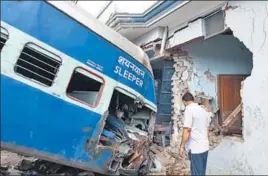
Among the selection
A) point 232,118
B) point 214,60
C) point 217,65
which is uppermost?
point 214,60

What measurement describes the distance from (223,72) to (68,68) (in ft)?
14.1

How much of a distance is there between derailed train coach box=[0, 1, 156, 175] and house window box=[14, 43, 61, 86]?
11mm

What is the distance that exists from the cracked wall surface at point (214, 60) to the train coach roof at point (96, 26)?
2.71 m

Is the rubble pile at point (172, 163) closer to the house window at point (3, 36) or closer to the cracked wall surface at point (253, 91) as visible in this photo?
the cracked wall surface at point (253, 91)

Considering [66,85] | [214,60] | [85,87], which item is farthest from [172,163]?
[66,85]

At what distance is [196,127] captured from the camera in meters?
4.58

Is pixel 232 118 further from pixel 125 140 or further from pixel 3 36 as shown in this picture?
pixel 3 36

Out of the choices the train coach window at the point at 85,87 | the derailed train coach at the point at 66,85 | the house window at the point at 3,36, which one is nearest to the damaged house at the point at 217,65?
the derailed train coach at the point at 66,85

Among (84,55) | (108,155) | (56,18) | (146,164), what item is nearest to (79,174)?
(108,155)

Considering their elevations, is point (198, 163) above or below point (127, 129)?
below

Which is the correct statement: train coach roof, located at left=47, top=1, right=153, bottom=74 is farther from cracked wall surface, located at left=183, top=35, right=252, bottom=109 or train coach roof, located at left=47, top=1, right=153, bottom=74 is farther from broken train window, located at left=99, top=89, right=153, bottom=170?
cracked wall surface, located at left=183, top=35, right=252, bottom=109

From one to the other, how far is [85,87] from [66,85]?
0.83m

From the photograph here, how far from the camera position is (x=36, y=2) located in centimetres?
332

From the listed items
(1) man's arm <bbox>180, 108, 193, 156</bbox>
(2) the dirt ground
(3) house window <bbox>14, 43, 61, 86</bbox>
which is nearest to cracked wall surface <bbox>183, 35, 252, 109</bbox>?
(2) the dirt ground
